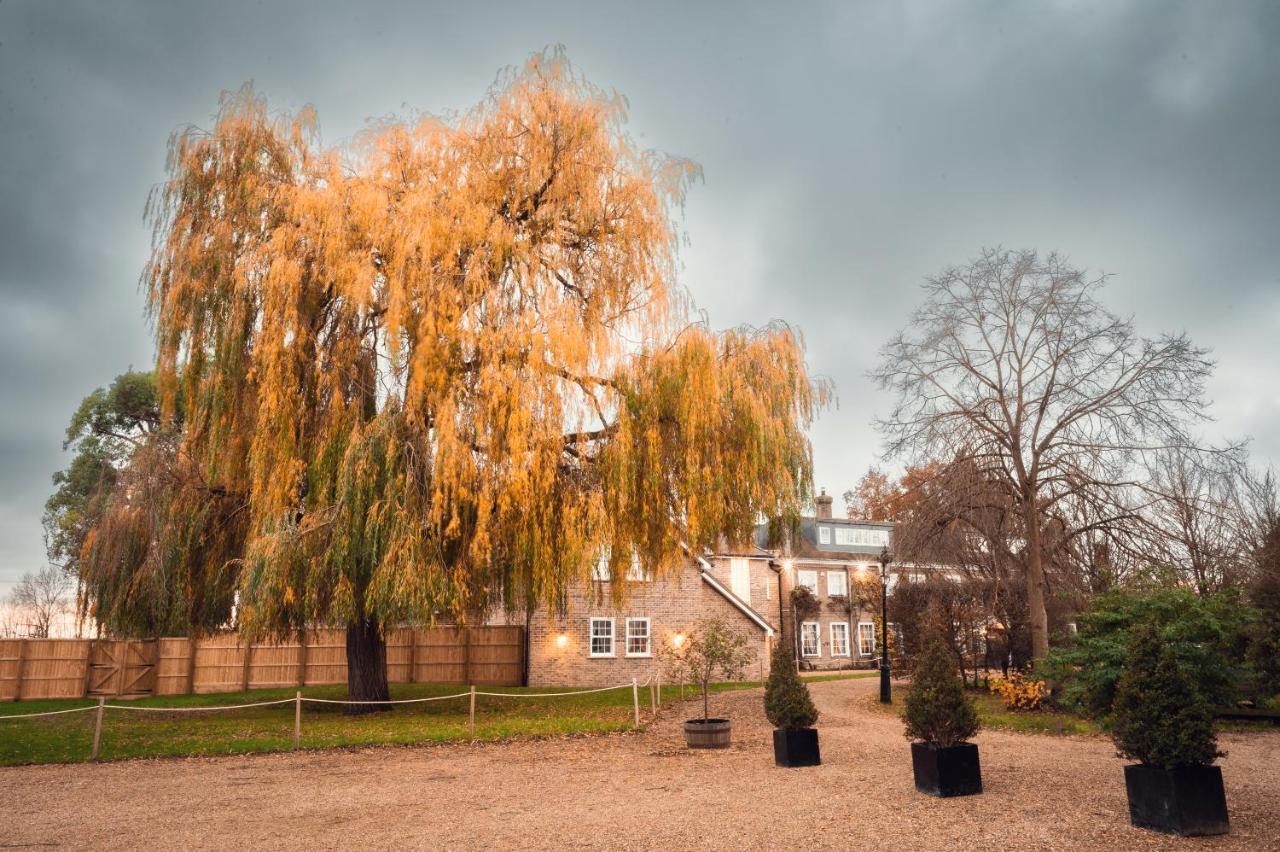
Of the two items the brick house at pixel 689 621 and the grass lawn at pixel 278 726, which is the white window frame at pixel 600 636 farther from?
the grass lawn at pixel 278 726

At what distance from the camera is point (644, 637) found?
27.8 meters

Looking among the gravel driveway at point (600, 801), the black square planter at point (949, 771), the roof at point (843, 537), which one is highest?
the roof at point (843, 537)

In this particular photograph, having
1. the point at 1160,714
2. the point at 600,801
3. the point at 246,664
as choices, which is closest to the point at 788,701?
the point at 600,801

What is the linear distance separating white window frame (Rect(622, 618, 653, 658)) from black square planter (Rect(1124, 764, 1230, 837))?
20765 millimetres

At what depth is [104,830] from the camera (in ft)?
27.6

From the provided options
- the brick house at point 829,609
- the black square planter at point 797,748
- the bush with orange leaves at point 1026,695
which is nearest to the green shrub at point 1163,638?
the bush with orange leaves at point 1026,695

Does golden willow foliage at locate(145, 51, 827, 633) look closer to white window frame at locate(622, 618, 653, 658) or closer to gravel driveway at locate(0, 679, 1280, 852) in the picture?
gravel driveway at locate(0, 679, 1280, 852)

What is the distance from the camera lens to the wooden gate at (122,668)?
977 inches

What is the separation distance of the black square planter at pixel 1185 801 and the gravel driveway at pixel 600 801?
16 cm

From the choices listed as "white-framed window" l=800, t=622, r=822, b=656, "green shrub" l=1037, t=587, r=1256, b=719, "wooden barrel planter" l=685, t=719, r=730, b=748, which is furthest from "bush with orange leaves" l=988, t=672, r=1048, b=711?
"white-framed window" l=800, t=622, r=822, b=656

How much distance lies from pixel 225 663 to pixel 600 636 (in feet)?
37.5

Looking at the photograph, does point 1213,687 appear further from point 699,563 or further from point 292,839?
point 699,563

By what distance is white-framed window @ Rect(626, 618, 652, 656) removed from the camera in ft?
90.6

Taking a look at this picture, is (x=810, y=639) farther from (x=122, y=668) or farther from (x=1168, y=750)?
(x=1168, y=750)
